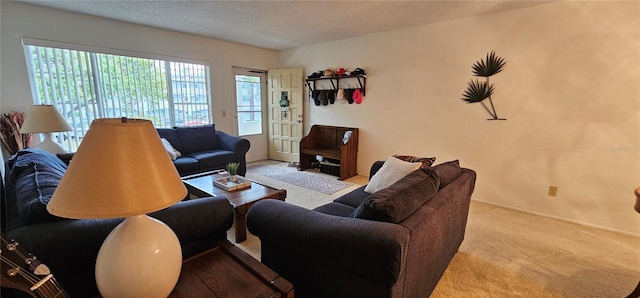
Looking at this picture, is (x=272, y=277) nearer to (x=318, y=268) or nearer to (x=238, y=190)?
(x=318, y=268)

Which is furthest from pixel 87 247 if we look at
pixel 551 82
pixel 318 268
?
pixel 551 82

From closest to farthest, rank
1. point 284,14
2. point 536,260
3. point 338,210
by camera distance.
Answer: point 338,210 → point 536,260 → point 284,14

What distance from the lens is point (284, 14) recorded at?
3238 millimetres

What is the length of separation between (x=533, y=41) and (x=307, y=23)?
8.73 feet

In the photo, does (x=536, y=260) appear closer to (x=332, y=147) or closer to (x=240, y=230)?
(x=240, y=230)

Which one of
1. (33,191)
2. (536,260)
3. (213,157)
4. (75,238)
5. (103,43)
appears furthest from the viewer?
(213,157)

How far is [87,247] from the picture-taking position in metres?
1.07

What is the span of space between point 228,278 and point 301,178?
3.26m

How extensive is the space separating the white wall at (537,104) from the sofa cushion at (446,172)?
1769mm

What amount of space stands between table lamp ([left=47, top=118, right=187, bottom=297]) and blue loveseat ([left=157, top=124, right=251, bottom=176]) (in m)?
2.93

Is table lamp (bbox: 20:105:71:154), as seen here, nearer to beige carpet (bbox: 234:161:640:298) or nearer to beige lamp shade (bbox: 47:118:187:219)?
beige carpet (bbox: 234:161:640:298)

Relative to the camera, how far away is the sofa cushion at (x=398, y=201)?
49.1 inches

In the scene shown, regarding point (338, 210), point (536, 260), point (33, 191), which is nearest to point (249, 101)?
point (338, 210)

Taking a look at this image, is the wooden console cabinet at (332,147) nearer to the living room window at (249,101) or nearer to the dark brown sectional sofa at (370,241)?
the living room window at (249,101)
